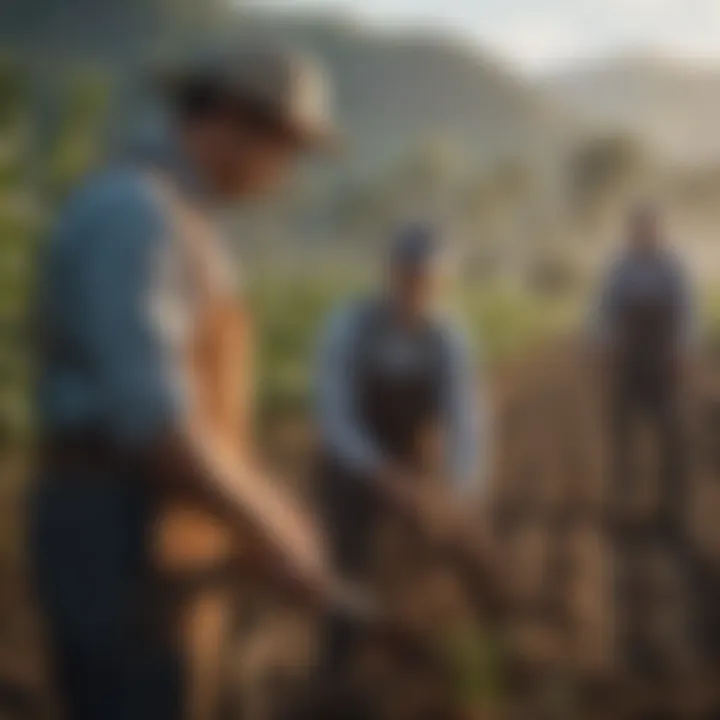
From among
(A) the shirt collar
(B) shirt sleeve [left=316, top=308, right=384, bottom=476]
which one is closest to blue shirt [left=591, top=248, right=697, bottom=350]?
(B) shirt sleeve [left=316, top=308, right=384, bottom=476]

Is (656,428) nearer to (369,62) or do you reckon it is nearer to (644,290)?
A: (644,290)

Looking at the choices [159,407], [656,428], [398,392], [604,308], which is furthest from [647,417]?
[159,407]

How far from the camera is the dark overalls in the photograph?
1.26 metres

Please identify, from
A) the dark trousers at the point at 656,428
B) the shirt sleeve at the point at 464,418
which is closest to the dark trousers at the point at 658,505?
the dark trousers at the point at 656,428

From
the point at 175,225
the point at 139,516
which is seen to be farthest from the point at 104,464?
the point at 175,225

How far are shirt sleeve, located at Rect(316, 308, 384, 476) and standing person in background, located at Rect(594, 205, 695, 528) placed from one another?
0.24 m

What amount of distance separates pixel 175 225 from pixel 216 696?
0.46 metres

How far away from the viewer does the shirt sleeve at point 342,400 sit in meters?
1.29

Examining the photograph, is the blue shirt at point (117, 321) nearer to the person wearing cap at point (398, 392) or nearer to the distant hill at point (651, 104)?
the person wearing cap at point (398, 392)

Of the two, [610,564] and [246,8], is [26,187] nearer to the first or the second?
[246,8]

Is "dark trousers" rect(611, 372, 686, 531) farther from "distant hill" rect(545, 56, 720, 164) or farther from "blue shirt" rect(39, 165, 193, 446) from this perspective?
"blue shirt" rect(39, 165, 193, 446)

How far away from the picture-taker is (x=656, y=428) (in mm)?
1317

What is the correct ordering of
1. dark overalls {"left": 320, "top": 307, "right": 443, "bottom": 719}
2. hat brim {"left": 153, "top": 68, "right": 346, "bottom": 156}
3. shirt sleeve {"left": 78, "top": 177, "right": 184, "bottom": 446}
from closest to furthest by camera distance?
1. shirt sleeve {"left": 78, "top": 177, "right": 184, "bottom": 446}
2. hat brim {"left": 153, "top": 68, "right": 346, "bottom": 156}
3. dark overalls {"left": 320, "top": 307, "right": 443, "bottom": 719}

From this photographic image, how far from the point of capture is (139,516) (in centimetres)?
111
